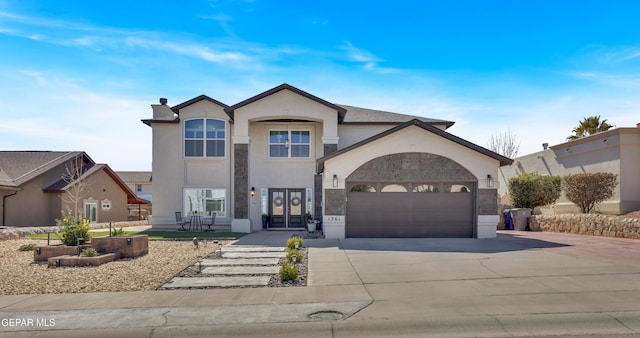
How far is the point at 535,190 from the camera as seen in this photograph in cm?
2295

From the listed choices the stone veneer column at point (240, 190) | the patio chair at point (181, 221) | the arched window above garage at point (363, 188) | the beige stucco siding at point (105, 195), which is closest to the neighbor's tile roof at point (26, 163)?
the beige stucco siding at point (105, 195)

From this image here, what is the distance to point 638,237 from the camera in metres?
16.6

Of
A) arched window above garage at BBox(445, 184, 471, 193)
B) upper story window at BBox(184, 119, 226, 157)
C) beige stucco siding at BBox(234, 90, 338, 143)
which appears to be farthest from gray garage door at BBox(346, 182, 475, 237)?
upper story window at BBox(184, 119, 226, 157)

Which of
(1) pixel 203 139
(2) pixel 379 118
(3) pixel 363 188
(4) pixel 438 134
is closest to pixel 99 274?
(3) pixel 363 188

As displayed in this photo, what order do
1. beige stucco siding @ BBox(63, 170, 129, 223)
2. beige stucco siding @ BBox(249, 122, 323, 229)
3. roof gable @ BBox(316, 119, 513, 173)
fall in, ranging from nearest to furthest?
roof gable @ BBox(316, 119, 513, 173)
beige stucco siding @ BBox(249, 122, 323, 229)
beige stucco siding @ BBox(63, 170, 129, 223)

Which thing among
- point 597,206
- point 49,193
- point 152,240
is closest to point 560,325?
point 152,240

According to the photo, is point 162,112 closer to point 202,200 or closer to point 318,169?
point 202,200

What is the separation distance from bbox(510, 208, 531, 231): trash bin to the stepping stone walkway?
14.2 meters

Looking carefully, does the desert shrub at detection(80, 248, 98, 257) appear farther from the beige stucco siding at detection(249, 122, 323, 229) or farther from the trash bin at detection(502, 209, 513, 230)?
the trash bin at detection(502, 209, 513, 230)

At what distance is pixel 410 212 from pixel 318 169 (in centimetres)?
490

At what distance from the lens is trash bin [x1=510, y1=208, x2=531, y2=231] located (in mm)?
22609

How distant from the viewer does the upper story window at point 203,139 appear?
22.8m

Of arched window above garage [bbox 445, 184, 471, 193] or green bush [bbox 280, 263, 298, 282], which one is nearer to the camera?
green bush [bbox 280, 263, 298, 282]

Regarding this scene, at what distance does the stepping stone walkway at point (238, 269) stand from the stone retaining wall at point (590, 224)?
1385cm
